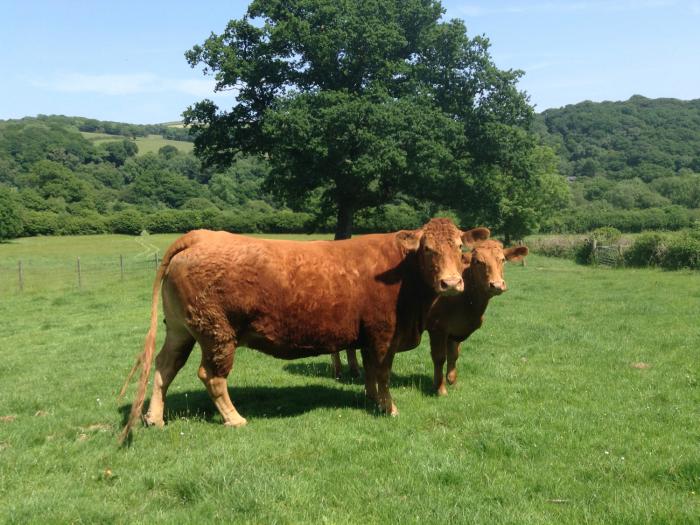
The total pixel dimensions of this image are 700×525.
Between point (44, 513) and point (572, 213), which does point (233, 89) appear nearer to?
point (44, 513)

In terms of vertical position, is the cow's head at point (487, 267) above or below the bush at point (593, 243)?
above

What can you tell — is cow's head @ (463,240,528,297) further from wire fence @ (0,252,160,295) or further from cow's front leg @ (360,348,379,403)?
wire fence @ (0,252,160,295)

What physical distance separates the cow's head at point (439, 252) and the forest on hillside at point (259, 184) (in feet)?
82.5

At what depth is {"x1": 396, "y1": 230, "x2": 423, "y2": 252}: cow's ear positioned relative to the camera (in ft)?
22.8

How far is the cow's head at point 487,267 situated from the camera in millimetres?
7684

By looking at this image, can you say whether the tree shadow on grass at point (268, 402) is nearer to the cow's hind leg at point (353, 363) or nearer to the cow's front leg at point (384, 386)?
the cow's front leg at point (384, 386)

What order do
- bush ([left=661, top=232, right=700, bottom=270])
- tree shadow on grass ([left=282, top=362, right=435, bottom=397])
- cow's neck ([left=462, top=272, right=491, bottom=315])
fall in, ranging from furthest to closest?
bush ([left=661, top=232, right=700, bottom=270])
tree shadow on grass ([left=282, top=362, right=435, bottom=397])
cow's neck ([left=462, top=272, right=491, bottom=315])

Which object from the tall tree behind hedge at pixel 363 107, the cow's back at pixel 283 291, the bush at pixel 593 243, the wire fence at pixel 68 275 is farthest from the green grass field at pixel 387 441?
the bush at pixel 593 243

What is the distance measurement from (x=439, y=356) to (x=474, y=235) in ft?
5.92

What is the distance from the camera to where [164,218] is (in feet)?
217

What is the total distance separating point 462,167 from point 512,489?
2666 cm

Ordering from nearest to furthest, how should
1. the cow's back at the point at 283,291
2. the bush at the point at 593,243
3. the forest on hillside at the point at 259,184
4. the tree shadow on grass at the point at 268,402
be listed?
1. the cow's back at the point at 283,291
2. the tree shadow on grass at the point at 268,402
3. the bush at the point at 593,243
4. the forest on hillside at the point at 259,184

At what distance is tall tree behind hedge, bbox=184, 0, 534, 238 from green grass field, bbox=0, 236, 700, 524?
17.6 meters

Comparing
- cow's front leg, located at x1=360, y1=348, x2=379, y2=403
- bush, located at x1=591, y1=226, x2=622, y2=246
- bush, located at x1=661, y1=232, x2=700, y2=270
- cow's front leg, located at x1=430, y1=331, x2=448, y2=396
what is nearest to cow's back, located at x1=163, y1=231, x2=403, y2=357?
cow's front leg, located at x1=360, y1=348, x2=379, y2=403
